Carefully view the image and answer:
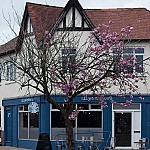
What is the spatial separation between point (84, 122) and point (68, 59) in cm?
815

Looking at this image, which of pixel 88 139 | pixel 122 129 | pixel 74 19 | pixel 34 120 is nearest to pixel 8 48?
pixel 34 120

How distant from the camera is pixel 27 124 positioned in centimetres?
3291

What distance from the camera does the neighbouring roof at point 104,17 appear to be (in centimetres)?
3009

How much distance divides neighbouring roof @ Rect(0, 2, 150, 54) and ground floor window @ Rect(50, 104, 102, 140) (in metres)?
4.72

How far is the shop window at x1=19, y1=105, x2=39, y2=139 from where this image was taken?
3178 cm

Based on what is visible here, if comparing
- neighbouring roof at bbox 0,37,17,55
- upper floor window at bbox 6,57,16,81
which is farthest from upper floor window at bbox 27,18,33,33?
upper floor window at bbox 6,57,16,81

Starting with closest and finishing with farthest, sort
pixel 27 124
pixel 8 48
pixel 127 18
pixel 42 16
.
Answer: pixel 42 16 → pixel 127 18 → pixel 27 124 → pixel 8 48

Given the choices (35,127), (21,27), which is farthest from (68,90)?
(35,127)

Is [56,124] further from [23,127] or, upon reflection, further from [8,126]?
[8,126]

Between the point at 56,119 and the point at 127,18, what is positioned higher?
the point at 127,18

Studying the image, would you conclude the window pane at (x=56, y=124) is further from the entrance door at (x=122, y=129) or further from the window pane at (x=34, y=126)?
the entrance door at (x=122, y=129)

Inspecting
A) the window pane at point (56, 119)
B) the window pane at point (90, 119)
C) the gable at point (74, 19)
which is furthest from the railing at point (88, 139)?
the gable at point (74, 19)

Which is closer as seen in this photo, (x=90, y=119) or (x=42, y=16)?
(x=90, y=119)

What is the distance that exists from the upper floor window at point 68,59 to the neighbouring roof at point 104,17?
11.5 feet
